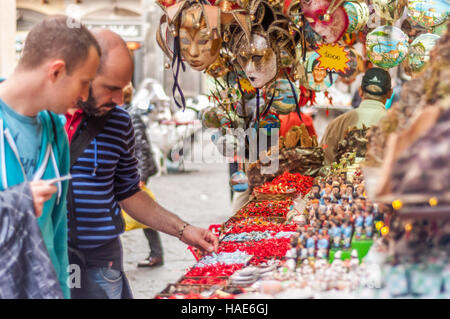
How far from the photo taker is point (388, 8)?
11.6ft

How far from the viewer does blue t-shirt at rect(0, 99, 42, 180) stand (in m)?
1.68

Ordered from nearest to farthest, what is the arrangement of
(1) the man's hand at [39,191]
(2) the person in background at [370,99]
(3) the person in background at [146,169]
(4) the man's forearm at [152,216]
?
(1) the man's hand at [39,191], (4) the man's forearm at [152,216], (2) the person in background at [370,99], (3) the person in background at [146,169]

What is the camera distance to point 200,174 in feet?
38.2

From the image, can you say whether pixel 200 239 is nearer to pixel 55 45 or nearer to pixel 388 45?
pixel 55 45

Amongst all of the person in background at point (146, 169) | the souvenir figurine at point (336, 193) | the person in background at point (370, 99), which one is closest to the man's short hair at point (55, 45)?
the souvenir figurine at point (336, 193)

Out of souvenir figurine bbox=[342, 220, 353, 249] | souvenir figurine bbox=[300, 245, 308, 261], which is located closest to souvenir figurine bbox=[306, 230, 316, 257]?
souvenir figurine bbox=[300, 245, 308, 261]

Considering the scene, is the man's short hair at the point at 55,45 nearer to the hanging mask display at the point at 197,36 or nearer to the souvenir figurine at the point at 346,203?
the hanging mask display at the point at 197,36

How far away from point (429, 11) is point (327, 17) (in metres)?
0.86

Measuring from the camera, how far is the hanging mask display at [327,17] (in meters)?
2.79

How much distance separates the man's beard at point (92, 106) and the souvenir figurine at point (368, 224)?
3.07 ft

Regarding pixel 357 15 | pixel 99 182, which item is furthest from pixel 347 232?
pixel 357 15

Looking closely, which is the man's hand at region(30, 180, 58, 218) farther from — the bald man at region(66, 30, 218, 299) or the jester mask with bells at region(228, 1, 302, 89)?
the jester mask with bells at region(228, 1, 302, 89)

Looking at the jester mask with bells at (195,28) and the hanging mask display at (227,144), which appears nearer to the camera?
the jester mask with bells at (195,28)

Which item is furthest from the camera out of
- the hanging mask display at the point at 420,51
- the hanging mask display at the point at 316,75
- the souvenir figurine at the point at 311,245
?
the hanging mask display at the point at 316,75
